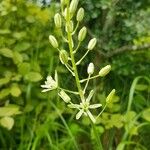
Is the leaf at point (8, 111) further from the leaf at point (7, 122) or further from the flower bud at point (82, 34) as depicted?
the flower bud at point (82, 34)

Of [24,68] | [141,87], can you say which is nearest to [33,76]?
[24,68]

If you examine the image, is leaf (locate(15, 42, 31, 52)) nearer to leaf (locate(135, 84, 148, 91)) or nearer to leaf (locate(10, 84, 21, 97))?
leaf (locate(10, 84, 21, 97))

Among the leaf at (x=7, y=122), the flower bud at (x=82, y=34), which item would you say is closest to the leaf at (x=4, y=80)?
the leaf at (x=7, y=122)

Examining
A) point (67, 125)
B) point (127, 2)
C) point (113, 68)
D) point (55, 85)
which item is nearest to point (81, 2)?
point (127, 2)

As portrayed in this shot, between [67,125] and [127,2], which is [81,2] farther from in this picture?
[67,125]

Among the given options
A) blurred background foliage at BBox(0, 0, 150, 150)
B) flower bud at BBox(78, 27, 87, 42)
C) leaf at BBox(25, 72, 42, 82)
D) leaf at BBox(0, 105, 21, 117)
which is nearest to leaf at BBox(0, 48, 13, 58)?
blurred background foliage at BBox(0, 0, 150, 150)

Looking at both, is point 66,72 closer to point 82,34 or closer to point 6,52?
point 6,52

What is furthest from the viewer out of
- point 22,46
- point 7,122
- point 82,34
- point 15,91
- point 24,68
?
point 22,46

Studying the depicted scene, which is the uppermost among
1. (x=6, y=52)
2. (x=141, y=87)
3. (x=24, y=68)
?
(x=6, y=52)
